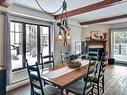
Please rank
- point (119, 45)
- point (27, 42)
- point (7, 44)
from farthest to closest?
point (119, 45), point (27, 42), point (7, 44)

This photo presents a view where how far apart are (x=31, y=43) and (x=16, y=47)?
2.26 feet

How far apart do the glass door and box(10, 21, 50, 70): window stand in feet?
16.3

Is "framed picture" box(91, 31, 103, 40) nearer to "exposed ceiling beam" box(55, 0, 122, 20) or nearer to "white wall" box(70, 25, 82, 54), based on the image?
"white wall" box(70, 25, 82, 54)

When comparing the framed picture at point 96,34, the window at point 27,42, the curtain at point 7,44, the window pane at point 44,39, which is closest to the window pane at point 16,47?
the window at point 27,42

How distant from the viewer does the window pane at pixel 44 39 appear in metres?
5.28

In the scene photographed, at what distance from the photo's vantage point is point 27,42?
4.65 m

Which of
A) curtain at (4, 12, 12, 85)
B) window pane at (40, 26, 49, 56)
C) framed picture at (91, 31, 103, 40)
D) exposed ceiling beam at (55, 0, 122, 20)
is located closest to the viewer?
curtain at (4, 12, 12, 85)

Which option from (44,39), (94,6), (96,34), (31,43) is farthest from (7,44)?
(96,34)

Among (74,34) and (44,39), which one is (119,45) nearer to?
(74,34)

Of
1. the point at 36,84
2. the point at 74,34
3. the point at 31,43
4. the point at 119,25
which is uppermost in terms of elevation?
the point at 119,25

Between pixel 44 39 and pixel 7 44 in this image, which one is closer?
pixel 7 44

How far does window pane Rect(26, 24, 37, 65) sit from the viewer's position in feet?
15.3

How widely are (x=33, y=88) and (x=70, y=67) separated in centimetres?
109

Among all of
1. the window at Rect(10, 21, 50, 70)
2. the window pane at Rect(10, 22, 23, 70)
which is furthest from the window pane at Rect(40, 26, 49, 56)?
the window pane at Rect(10, 22, 23, 70)
